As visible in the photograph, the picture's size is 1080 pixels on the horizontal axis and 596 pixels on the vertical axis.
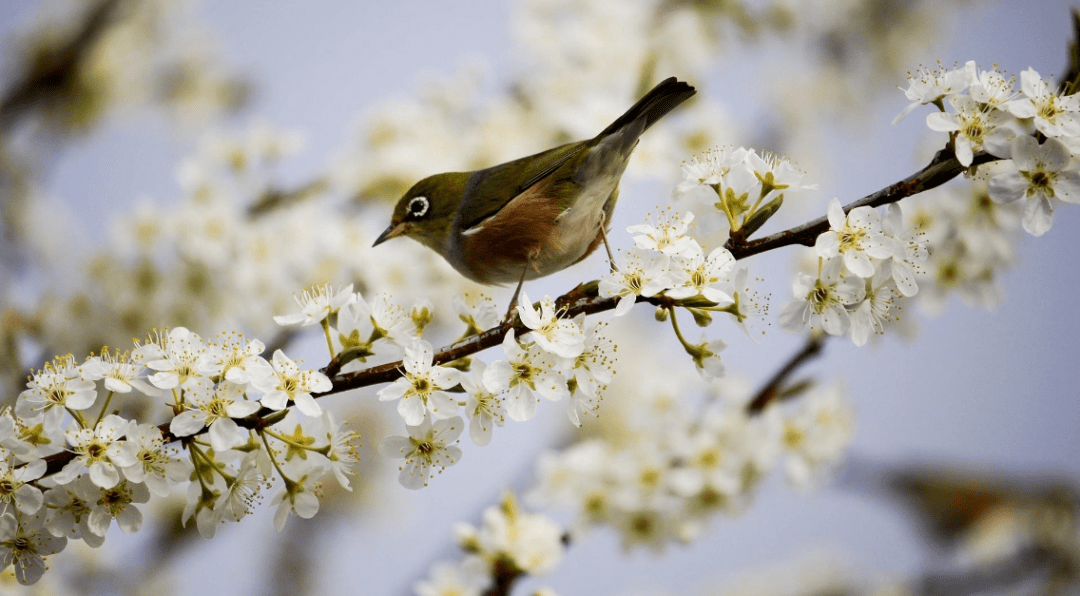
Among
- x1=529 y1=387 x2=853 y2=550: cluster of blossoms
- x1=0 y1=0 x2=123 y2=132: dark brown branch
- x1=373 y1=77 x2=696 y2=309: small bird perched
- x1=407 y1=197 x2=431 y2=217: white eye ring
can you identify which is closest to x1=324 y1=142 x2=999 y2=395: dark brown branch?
x1=373 y1=77 x2=696 y2=309: small bird perched

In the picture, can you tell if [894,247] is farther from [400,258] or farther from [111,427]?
[400,258]

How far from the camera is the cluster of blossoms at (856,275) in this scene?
1456 millimetres

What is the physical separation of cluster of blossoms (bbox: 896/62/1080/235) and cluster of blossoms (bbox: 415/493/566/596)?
1.48 meters

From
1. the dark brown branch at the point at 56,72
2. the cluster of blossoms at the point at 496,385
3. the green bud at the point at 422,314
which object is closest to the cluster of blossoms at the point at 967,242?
the cluster of blossoms at the point at 496,385

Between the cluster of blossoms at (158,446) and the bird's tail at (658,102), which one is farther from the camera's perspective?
the bird's tail at (658,102)

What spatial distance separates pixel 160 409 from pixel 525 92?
2.86 m

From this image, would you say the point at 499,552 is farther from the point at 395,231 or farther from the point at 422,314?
the point at 395,231

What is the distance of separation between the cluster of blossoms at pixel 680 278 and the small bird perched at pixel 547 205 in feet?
1.22

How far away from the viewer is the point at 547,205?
1935 millimetres

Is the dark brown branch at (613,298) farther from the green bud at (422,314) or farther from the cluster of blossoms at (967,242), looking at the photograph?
the cluster of blossoms at (967,242)

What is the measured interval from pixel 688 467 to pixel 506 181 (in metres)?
1.35

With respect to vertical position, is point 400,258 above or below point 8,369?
above

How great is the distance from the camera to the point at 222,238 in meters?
3.44

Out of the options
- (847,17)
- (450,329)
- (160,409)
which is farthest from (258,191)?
(847,17)
